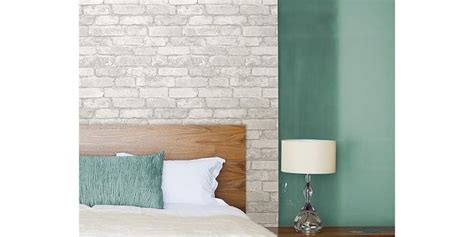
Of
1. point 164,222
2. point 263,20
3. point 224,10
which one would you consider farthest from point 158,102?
point 164,222

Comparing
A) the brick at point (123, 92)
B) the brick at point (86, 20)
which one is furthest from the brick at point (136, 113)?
the brick at point (86, 20)

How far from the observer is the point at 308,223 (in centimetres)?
414

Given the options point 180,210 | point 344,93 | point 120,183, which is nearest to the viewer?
point 180,210

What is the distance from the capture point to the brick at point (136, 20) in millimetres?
A: 4570

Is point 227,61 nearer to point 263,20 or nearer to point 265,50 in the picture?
point 265,50

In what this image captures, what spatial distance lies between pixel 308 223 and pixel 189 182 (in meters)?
0.77

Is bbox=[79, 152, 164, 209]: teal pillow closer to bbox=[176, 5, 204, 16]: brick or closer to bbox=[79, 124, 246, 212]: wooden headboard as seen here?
bbox=[79, 124, 246, 212]: wooden headboard

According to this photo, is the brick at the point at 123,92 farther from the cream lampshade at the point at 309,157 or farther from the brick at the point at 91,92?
the cream lampshade at the point at 309,157

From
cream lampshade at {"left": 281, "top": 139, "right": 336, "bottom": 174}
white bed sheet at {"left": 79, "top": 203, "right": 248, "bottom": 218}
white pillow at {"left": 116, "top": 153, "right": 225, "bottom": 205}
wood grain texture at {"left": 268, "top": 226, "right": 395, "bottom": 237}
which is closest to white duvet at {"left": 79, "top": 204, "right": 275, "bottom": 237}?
white bed sheet at {"left": 79, "top": 203, "right": 248, "bottom": 218}

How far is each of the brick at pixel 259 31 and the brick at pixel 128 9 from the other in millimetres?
717
